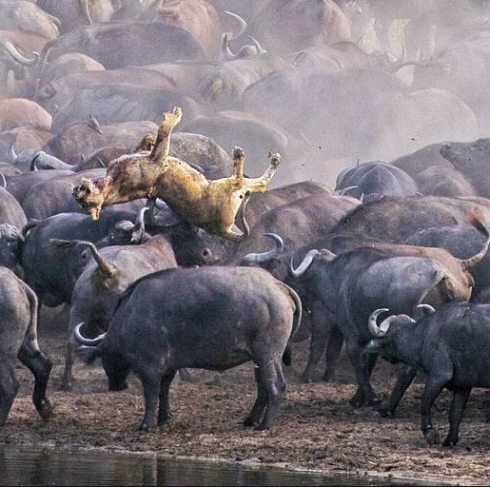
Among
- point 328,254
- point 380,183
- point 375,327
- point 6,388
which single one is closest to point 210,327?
point 375,327

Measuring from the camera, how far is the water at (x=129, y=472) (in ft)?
40.9

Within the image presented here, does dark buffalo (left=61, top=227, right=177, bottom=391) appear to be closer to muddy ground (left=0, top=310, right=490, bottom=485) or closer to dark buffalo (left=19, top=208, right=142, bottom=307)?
muddy ground (left=0, top=310, right=490, bottom=485)

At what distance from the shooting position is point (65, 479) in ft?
40.8

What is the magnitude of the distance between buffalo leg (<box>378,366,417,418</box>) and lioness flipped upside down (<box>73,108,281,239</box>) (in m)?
2.77

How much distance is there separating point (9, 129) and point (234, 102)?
614 cm

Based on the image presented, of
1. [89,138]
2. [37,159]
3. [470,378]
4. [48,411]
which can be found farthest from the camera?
[89,138]

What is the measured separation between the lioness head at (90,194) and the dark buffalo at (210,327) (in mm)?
1117

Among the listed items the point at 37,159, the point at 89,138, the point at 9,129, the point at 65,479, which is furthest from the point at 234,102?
the point at 65,479

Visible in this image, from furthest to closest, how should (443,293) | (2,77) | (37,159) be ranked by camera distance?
1. (2,77)
2. (37,159)
3. (443,293)

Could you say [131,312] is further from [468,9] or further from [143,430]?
[468,9]

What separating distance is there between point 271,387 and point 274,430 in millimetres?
378

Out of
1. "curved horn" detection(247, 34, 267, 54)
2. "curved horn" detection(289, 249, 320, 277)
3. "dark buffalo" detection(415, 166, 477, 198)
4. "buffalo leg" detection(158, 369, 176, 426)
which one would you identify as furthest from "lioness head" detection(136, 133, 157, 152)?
"curved horn" detection(247, 34, 267, 54)

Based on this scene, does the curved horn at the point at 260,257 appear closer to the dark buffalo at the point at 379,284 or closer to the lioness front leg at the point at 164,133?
the dark buffalo at the point at 379,284

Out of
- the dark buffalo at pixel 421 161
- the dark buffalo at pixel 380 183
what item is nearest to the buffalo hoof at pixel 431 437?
the dark buffalo at pixel 380 183
